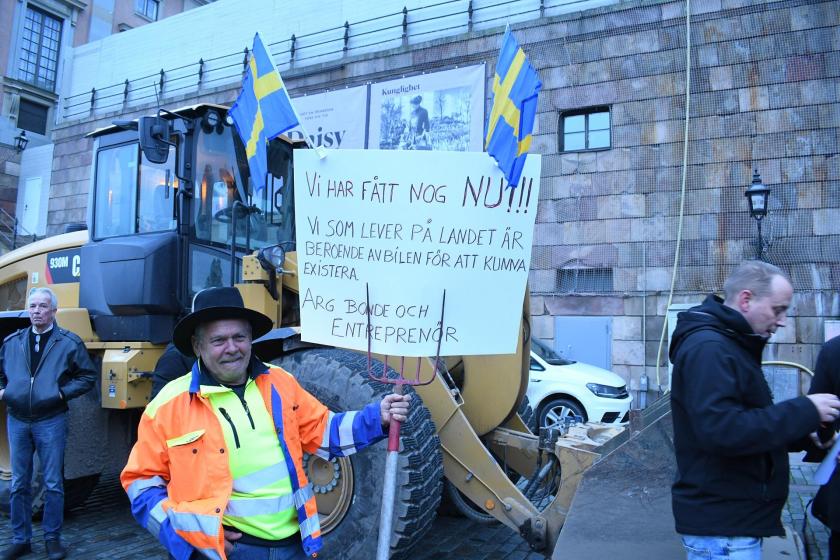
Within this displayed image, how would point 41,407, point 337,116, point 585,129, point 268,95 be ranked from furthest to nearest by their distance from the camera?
point 337,116 → point 585,129 → point 41,407 → point 268,95

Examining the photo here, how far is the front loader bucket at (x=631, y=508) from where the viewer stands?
111 inches

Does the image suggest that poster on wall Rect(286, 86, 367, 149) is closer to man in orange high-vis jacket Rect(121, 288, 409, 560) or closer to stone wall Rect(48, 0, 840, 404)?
stone wall Rect(48, 0, 840, 404)

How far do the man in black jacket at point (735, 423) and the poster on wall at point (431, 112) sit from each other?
11680 mm

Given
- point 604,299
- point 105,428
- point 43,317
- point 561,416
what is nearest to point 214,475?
point 43,317

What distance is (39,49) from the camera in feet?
101

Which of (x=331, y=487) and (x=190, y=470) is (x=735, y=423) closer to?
(x=190, y=470)

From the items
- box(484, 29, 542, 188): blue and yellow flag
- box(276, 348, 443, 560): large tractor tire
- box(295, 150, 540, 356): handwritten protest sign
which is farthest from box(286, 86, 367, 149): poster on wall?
box(295, 150, 540, 356): handwritten protest sign

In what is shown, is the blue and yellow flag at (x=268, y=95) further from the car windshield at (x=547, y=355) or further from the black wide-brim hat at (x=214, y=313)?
the car windshield at (x=547, y=355)

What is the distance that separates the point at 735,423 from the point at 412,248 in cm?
126

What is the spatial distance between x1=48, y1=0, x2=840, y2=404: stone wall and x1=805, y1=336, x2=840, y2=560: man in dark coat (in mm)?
10097

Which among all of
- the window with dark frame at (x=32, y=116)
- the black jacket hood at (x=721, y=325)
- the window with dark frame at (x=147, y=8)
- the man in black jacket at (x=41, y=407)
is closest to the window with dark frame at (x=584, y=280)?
the man in black jacket at (x=41, y=407)

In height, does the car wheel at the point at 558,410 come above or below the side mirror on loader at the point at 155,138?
below

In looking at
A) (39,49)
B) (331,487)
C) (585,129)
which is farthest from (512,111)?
(39,49)

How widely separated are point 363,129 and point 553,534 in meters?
12.9
